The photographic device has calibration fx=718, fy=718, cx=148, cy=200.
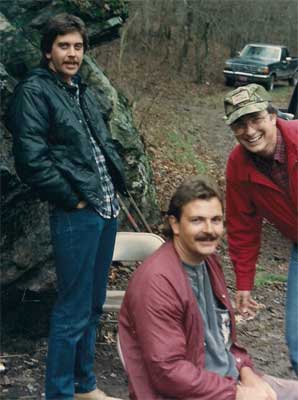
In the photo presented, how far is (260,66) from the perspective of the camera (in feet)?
83.6

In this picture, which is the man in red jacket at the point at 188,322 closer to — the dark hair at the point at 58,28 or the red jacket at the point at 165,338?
the red jacket at the point at 165,338

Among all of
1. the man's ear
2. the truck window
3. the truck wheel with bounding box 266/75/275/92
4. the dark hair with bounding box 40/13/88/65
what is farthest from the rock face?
the truck window

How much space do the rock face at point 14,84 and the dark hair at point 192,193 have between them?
1895mm

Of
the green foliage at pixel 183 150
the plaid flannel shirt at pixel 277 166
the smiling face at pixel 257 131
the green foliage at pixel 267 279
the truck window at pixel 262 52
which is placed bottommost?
the green foliage at pixel 183 150

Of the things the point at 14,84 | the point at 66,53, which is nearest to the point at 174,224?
the point at 66,53

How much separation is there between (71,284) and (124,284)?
2402 mm

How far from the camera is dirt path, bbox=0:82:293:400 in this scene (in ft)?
15.5

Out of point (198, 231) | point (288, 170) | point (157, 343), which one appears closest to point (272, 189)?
point (288, 170)

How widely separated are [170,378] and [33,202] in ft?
7.90

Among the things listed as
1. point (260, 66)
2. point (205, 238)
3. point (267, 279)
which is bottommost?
point (267, 279)

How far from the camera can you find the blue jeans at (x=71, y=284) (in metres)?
3.86

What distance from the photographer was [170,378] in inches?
110

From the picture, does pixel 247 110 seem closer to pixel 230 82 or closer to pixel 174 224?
pixel 174 224

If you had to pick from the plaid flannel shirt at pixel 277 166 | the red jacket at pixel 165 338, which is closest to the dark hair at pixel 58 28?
the plaid flannel shirt at pixel 277 166
